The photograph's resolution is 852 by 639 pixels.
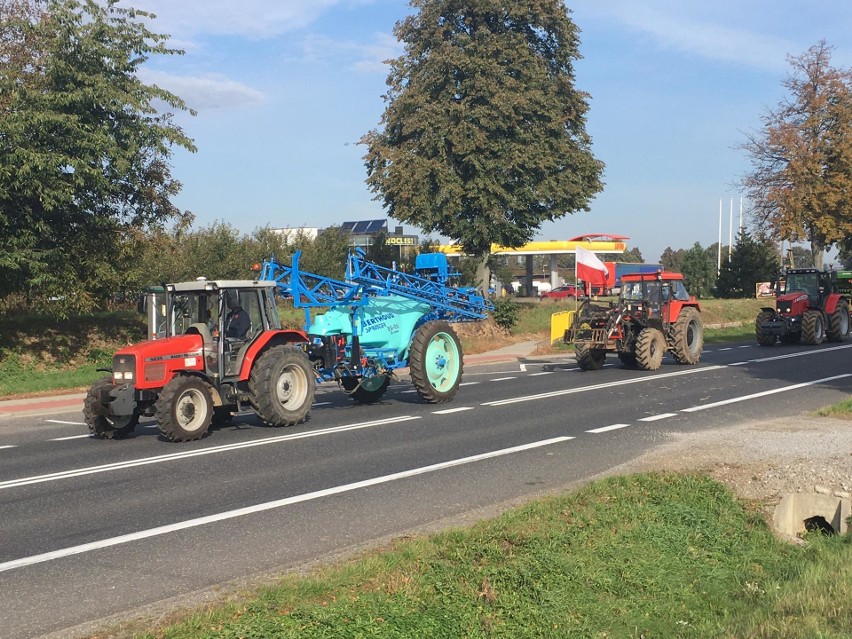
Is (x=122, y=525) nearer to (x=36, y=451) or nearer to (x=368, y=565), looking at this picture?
(x=368, y=565)

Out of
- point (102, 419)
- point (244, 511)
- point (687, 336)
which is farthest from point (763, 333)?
point (244, 511)

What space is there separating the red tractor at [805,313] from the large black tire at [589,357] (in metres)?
8.81

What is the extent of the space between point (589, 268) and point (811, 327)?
27.1 feet

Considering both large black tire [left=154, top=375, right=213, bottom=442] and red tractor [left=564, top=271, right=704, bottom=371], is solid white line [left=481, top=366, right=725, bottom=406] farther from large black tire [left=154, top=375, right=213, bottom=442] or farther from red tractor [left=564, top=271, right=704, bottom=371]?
large black tire [left=154, top=375, right=213, bottom=442]

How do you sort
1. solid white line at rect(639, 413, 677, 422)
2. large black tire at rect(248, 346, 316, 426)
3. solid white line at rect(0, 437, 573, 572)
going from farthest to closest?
solid white line at rect(639, 413, 677, 422) → large black tire at rect(248, 346, 316, 426) → solid white line at rect(0, 437, 573, 572)

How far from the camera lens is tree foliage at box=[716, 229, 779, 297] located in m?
51.7

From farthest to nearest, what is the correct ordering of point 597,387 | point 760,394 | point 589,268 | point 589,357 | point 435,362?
point 589,268 < point 589,357 < point 597,387 < point 760,394 < point 435,362

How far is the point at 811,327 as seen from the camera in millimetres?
28656

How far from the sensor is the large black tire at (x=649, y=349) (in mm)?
21172

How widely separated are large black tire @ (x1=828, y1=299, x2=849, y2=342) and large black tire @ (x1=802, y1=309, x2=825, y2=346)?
0.81m

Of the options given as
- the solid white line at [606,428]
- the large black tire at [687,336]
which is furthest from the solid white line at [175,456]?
the large black tire at [687,336]

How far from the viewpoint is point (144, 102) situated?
74.9ft

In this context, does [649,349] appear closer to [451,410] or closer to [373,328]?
[451,410]

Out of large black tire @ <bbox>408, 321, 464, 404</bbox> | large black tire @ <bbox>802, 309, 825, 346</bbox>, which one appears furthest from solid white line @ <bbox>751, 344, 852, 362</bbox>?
large black tire @ <bbox>408, 321, 464, 404</bbox>
